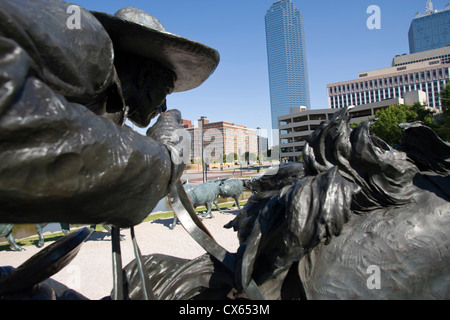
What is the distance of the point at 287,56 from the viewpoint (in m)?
155

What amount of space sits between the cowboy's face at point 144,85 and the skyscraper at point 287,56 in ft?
502

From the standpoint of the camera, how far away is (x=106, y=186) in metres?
1.03

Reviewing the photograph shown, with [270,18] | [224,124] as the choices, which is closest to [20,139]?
[224,124]

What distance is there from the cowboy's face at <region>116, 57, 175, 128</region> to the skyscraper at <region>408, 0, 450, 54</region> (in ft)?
401

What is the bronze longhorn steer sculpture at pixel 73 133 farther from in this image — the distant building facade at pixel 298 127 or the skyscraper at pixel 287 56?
the skyscraper at pixel 287 56

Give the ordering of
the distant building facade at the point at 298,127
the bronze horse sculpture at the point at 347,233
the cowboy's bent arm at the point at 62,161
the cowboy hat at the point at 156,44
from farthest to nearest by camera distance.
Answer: the distant building facade at the point at 298,127 → the bronze horse sculpture at the point at 347,233 → the cowboy hat at the point at 156,44 → the cowboy's bent arm at the point at 62,161

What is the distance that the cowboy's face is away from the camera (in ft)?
5.84

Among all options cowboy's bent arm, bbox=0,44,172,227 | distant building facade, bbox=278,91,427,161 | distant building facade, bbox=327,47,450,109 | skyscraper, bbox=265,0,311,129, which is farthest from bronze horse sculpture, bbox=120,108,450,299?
skyscraper, bbox=265,0,311,129

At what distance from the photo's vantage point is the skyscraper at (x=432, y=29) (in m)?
97.6

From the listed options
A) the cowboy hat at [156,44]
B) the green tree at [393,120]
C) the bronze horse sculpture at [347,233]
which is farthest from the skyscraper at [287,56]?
the cowboy hat at [156,44]

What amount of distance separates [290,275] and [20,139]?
1.60m

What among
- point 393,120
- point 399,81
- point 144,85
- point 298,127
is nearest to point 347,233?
point 144,85

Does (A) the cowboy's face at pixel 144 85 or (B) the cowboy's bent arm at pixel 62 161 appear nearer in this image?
(B) the cowboy's bent arm at pixel 62 161

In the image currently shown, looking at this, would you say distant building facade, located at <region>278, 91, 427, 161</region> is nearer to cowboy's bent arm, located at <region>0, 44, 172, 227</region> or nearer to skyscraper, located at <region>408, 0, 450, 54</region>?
cowboy's bent arm, located at <region>0, 44, 172, 227</region>
